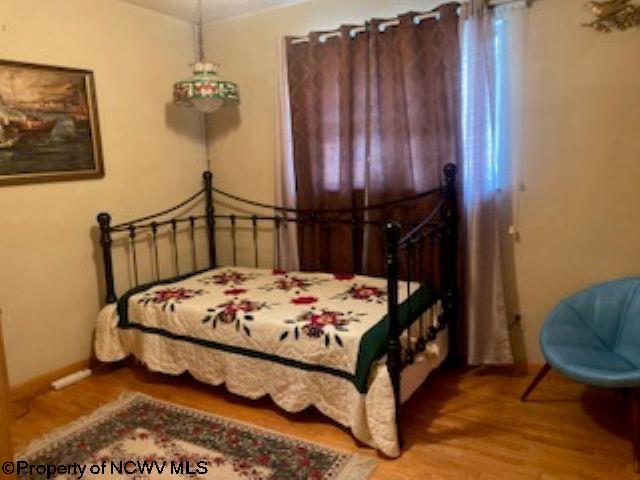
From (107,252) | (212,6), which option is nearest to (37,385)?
(107,252)

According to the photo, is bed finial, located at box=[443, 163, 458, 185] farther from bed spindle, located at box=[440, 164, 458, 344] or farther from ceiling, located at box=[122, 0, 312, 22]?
ceiling, located at box=[122, 0, 312, 22]

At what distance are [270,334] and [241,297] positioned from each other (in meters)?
0.45

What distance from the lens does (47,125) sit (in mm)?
2576

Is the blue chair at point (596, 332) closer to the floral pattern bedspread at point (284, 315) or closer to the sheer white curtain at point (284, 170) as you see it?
the floral pattern bedspread at point (284, 315)

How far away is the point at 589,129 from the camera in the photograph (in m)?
2.36

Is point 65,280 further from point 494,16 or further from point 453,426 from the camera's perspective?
point 494,16

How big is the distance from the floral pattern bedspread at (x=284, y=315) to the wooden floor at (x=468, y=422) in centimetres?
33

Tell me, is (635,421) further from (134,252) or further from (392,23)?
(134,252)

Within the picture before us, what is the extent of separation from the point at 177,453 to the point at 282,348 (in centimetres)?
62

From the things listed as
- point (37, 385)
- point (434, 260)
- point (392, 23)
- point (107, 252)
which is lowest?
point (37, 385)

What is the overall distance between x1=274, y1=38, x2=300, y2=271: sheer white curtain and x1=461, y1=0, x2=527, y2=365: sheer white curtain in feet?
3.59

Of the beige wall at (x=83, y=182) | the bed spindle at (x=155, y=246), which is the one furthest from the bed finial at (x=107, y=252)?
the bed spindle at (x=155, y=246)

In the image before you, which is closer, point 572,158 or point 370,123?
point 572,158

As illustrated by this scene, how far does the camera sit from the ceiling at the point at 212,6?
3008 millimetres
